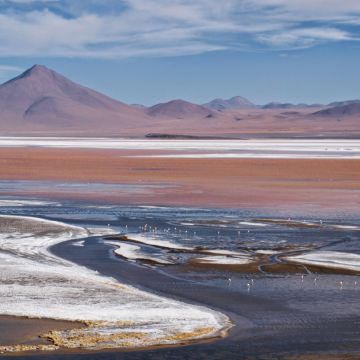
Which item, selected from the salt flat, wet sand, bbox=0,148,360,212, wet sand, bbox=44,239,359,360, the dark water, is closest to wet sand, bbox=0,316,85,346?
the dark water

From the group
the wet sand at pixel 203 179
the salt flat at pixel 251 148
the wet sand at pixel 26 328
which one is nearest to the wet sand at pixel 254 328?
the wet sand at pixel 26 328

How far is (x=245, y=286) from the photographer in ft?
45.6

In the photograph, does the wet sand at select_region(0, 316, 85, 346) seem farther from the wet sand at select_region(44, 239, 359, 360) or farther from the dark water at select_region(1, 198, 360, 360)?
the wet sand at select_region(44, 239, 359, 360)

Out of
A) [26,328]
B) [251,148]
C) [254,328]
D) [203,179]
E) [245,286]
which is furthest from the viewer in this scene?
[251,148]

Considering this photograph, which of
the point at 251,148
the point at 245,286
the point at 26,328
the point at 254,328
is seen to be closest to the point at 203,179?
the point at 245,286

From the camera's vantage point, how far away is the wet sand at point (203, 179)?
2758 cm

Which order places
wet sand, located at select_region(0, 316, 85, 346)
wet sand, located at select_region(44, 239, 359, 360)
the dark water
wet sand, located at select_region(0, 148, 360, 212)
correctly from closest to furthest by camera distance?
wet sand, located at select_region(44, 239, 359, 360)
the dark water
wet sand, located at select_region(0, 316, 85, 346)
wet sand, located at select_region(0, 148, 360, 212)

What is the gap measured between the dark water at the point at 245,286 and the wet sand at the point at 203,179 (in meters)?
4.07

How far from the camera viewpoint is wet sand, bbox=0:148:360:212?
2758 centimetres

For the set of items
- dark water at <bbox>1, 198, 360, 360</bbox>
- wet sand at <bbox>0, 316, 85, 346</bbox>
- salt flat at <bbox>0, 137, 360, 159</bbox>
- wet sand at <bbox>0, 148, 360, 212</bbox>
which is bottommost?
wet sand at <bbox>0, 316, 85, 346</bbox>

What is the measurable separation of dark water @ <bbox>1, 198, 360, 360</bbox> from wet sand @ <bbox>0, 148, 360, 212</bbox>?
160 inches

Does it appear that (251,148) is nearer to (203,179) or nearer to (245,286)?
(203,179)

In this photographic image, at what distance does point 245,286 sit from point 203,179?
73.8ft

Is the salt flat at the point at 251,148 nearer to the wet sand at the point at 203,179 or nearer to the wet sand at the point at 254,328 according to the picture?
the wet sand at the point at 203,179
